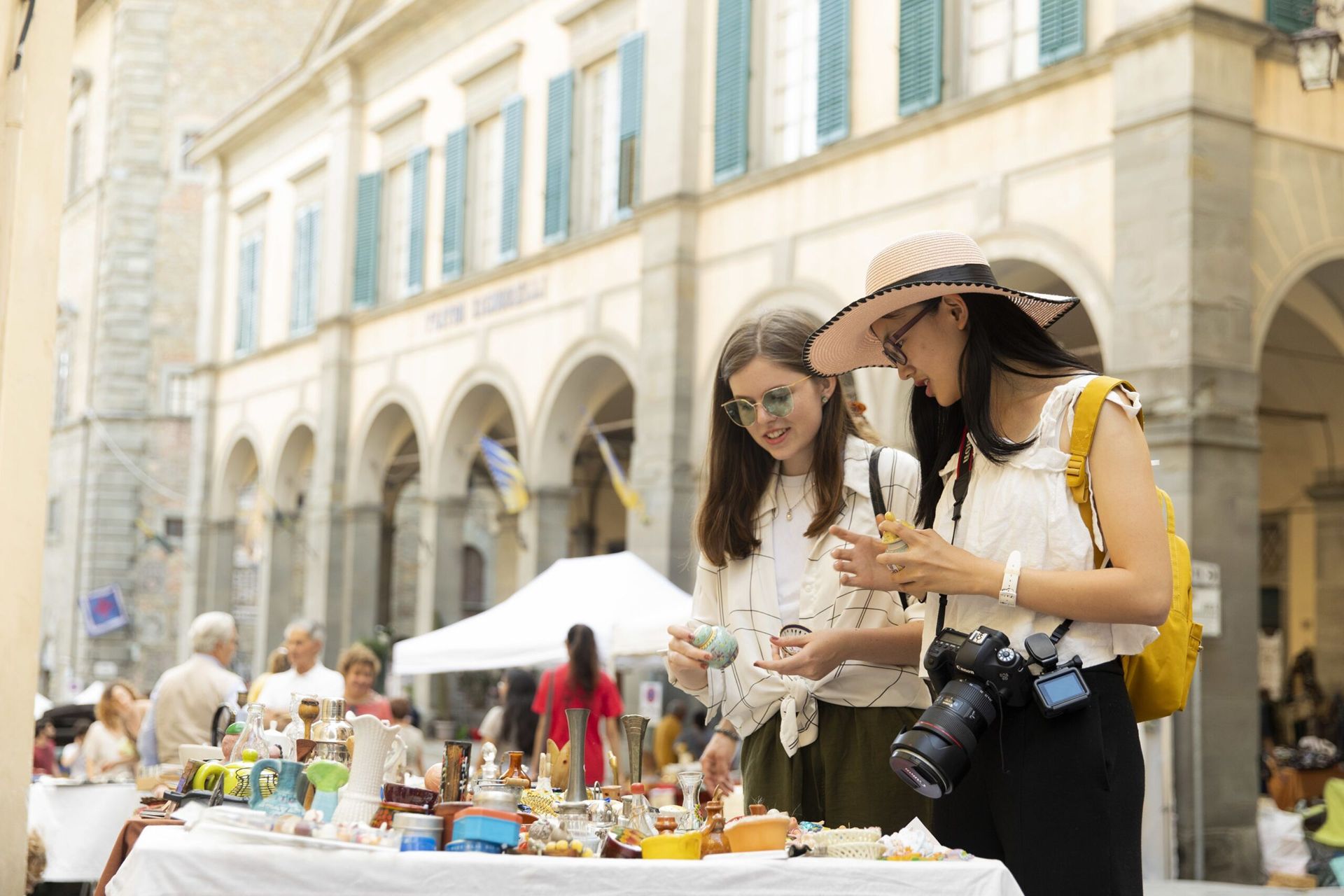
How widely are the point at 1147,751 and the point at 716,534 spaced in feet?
26.7

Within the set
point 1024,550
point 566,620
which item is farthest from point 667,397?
point 1024,550

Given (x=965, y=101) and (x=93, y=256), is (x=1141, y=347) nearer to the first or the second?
(x=965, y=101)

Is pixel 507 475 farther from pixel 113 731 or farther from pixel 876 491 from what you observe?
pixel 876 491

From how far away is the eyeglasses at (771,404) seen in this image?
3.25 meters

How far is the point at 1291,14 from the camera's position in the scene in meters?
11.5

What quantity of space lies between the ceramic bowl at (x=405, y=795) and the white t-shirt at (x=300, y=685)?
588 cm

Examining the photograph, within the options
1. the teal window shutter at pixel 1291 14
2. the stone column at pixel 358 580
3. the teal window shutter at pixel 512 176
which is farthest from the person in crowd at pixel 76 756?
the teal window shutter at pixel 1291 14

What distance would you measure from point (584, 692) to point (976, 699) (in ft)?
22.0

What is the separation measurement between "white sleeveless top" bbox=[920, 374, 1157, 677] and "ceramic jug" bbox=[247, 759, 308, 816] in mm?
1120

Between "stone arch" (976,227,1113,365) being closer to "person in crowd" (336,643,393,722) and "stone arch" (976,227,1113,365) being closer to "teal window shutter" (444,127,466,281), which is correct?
"person in crowd" (336,643,393,722)

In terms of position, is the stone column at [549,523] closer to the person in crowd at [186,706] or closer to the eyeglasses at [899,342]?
the person in crowd at [186,706]

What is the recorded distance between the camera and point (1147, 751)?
35.1 feet

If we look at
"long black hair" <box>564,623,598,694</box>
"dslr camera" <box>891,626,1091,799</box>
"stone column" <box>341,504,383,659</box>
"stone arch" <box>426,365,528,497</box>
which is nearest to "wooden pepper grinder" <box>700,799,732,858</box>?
"dslr camera" <box>891,626,1091,799</box>

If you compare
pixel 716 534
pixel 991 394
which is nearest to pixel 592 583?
pixel 716 534
